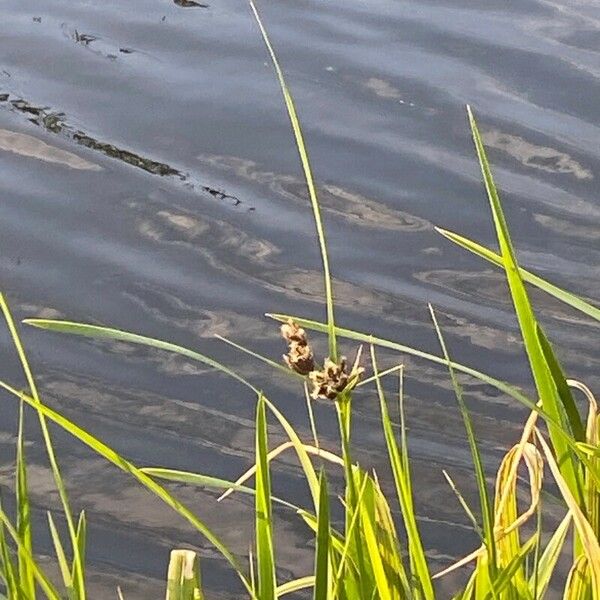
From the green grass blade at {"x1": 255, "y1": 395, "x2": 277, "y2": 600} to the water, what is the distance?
1024mm

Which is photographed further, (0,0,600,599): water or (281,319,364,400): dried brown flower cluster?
(0,0,600,599): water

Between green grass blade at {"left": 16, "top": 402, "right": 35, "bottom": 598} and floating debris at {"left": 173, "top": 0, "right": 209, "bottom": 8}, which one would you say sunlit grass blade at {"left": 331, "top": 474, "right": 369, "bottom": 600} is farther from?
floating debris at {"left": 173, "top": 0, "right": 209, "bottom": 8}

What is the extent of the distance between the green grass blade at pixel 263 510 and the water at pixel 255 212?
1024 millimetres

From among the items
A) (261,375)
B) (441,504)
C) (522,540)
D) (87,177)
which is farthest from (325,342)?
(87,177)

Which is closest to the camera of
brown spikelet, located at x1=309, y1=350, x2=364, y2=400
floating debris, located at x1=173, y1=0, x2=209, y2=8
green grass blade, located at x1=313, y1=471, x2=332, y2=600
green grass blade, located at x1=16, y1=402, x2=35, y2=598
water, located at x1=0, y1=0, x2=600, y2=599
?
brown spikelet, located at x1=309, y1=350, x2=364, y2=400

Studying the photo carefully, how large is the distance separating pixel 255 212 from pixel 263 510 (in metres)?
2.10

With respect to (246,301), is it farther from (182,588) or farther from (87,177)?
(182,588)

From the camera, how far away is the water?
2404 mm

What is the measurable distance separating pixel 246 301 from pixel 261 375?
0.98ft

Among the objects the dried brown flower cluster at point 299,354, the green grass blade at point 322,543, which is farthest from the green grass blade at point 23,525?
the dried brown flower cluster at point 299,354

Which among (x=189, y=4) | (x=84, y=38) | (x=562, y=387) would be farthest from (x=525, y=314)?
(x=189, y=4)

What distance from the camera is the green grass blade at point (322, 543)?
3.33ft

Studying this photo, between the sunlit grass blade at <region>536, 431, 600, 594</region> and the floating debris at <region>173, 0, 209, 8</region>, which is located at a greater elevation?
the sunlit grass blade at <region>536, 431, 600, 594</region>

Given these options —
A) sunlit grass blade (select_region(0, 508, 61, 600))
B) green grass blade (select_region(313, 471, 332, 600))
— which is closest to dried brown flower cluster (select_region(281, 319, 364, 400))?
green grass blade (select_region(313, 471, 332, 600))
